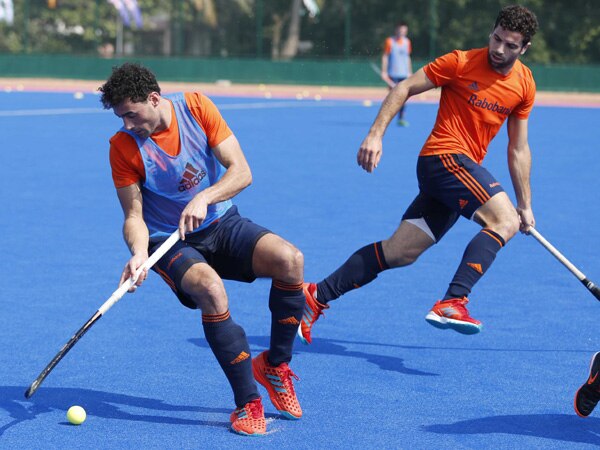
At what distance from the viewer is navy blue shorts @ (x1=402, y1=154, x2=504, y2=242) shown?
17.8 feet

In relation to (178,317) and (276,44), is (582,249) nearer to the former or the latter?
(178,317)

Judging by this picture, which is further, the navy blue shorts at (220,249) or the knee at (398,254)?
the knee at (398,254)

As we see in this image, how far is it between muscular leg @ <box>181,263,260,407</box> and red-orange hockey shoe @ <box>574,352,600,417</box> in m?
1.39

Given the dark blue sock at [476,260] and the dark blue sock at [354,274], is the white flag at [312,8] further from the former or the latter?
the dark blue sock at [476,260]

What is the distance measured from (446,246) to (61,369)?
4.33m

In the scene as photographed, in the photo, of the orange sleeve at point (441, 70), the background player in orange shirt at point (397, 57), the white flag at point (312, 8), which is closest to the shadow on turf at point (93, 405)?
the orange sleeve at point (441, 70)

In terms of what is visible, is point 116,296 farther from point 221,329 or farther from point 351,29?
point 351,29

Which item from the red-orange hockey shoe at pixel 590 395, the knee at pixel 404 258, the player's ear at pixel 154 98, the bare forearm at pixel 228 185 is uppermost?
the player's ear at pixel 154 98

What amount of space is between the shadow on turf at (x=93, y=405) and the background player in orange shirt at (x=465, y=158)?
1068 mm

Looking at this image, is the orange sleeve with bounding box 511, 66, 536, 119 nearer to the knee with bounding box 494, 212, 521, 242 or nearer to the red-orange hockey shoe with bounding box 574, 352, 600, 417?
the knee with bounding box 494, 212, 521, 242

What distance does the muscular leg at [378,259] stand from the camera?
5695 millimetres

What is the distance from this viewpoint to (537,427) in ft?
14.7

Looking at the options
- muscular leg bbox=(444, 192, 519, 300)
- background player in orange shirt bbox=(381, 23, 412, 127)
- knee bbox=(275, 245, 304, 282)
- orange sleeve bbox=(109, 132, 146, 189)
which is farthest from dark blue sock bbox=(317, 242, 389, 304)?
background player in orange shirt bbox=(381, 23, 412, 127)

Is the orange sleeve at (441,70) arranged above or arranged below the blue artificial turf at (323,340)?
above
